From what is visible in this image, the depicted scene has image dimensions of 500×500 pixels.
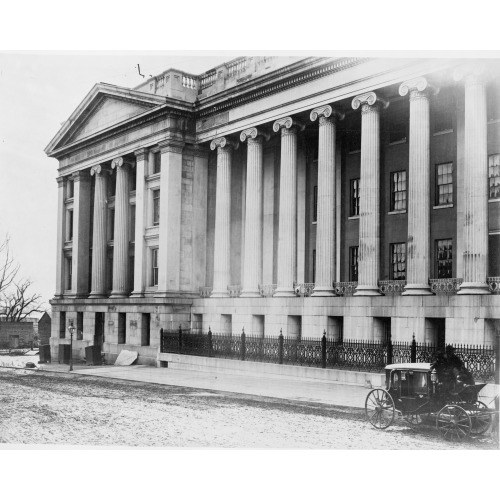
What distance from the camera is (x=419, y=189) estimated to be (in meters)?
29.0

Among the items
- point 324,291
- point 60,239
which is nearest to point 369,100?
point 324,291

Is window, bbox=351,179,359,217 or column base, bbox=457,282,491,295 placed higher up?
window, bbox=351,179,359,217

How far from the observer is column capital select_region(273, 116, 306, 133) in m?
35.0

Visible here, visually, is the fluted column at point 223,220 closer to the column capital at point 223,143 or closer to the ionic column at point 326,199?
the column capital at point 223,143

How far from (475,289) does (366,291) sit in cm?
567

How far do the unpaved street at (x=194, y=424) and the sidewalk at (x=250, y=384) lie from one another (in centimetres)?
120

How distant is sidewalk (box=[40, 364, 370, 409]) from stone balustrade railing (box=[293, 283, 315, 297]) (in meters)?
6.20

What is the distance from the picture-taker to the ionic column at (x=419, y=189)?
1127 inches

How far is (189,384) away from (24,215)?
9829 millimetres

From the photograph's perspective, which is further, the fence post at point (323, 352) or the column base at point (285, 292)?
the column base at point (285, 292)

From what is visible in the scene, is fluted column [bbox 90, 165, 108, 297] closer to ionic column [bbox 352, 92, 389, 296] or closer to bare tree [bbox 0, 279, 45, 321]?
bare tree [bbox 0, 279, 45, 321]

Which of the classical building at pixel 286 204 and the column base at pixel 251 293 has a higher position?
the classical building at pixel 286 204

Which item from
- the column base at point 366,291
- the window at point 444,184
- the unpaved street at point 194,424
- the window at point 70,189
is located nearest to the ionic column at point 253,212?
the column base at point 366,291

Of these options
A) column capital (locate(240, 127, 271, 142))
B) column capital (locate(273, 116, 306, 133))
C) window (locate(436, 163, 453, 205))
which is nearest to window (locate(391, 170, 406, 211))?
window (locate(436, 163, 453, 205))
